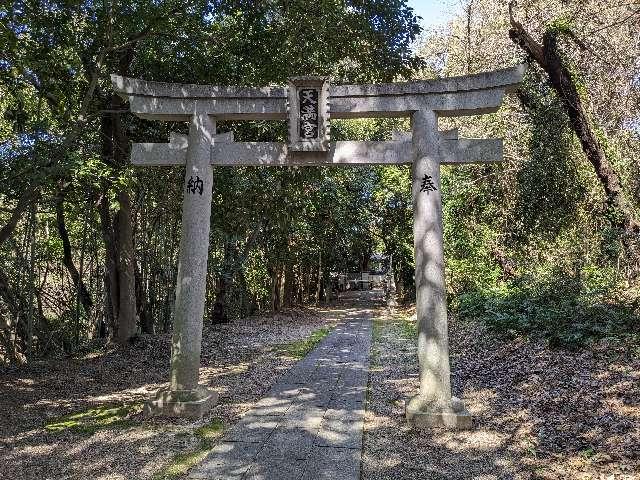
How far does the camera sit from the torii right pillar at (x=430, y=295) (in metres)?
4.32

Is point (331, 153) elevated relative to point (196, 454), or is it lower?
elevated

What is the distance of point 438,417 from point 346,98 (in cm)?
330

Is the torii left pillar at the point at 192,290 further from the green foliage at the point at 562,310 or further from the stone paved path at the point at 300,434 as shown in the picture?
the green foliage at the point at 562,310

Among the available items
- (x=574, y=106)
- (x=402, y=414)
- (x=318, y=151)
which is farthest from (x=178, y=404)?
(x=574, y=106)

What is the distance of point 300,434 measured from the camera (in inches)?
156

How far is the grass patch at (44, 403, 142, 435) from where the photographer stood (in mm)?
4367

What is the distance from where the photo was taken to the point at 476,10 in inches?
467

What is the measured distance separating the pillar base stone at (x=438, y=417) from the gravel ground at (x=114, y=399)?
172 cm

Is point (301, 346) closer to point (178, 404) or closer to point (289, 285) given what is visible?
point (178, 404)

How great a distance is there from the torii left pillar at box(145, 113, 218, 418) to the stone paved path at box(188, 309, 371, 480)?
2.16 ft

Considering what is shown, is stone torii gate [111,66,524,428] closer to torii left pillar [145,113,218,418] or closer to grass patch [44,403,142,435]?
torii left pillar [145,113,218,418]

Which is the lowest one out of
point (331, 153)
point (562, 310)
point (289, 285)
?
point (289, 285)

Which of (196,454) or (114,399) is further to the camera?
(114,399)

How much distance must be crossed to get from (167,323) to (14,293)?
3.42 metres
